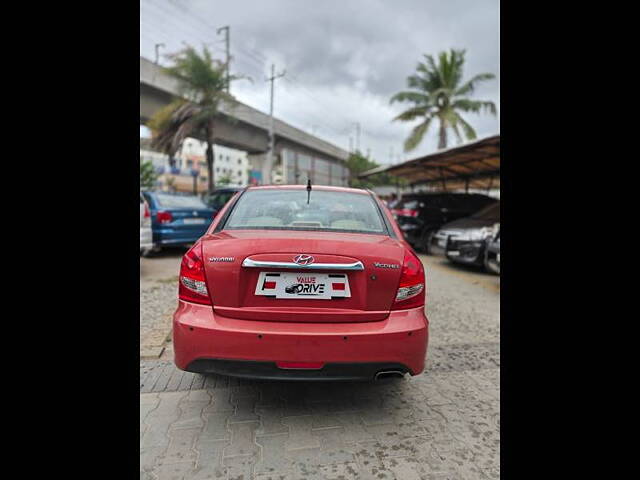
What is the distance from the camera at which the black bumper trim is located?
6.40ft

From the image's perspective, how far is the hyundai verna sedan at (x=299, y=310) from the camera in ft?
6.39

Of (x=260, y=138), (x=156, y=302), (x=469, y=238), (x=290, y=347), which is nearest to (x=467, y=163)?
(x=469, y=238)

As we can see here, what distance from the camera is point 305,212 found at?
277 cm

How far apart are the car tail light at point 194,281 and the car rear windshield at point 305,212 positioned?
433 millimetres

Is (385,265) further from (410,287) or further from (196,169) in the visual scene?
(196,169)

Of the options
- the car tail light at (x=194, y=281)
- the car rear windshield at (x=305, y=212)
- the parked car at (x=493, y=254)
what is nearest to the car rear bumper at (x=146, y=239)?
the car rear windshield at (x=305, y=212)

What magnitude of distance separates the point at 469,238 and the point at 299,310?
20.3 feet

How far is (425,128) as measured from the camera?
20391 millimetres

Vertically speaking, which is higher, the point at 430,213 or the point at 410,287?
the point at 430,213

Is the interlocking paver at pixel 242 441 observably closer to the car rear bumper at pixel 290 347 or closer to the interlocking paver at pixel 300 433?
the interlocking paver at pixel 300 433

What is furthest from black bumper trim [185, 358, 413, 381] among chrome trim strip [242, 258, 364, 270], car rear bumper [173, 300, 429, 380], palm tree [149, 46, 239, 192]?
palm tree [149, 46, 239, 192]

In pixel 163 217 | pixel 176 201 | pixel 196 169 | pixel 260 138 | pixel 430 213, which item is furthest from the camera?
pixel 196 169
